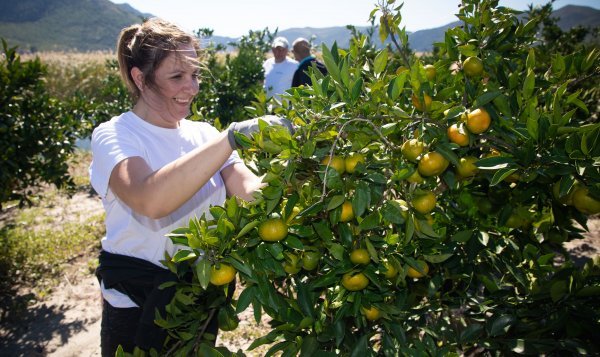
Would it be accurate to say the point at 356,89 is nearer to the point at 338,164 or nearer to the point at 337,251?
the point at 338,164

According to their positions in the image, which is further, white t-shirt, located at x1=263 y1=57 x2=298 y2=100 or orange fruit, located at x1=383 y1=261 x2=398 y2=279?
white t-shirt, located at x1=263 y1=57 x2=298 y2=100

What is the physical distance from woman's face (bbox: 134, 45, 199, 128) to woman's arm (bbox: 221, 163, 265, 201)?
0.30 meters

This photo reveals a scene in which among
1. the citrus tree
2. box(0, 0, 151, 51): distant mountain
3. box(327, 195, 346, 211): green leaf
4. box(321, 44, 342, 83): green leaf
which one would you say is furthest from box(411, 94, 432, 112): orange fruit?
box(0, 0, 151, 51): distant mountain

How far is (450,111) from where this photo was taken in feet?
2.98

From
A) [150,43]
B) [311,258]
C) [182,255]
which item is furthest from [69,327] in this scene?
[311,258]

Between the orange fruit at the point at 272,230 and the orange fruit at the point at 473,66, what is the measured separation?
0.72 m

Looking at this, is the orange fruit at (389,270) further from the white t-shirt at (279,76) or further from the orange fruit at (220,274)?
the white t-shirt at (279,76)

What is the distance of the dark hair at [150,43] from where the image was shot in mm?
1432

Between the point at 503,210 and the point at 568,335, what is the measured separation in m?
0.39

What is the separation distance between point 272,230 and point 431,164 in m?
0.41

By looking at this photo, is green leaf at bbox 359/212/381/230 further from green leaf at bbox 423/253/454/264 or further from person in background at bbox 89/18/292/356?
person in background at bbox 89/18/292/356

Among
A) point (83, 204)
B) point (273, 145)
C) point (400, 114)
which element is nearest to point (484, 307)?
point (400, 114)

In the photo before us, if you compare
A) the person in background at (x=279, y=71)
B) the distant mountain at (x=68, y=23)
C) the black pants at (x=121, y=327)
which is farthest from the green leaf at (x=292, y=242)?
the distant mountain at (x=68, y=23)

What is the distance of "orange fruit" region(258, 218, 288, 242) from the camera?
0.87m
